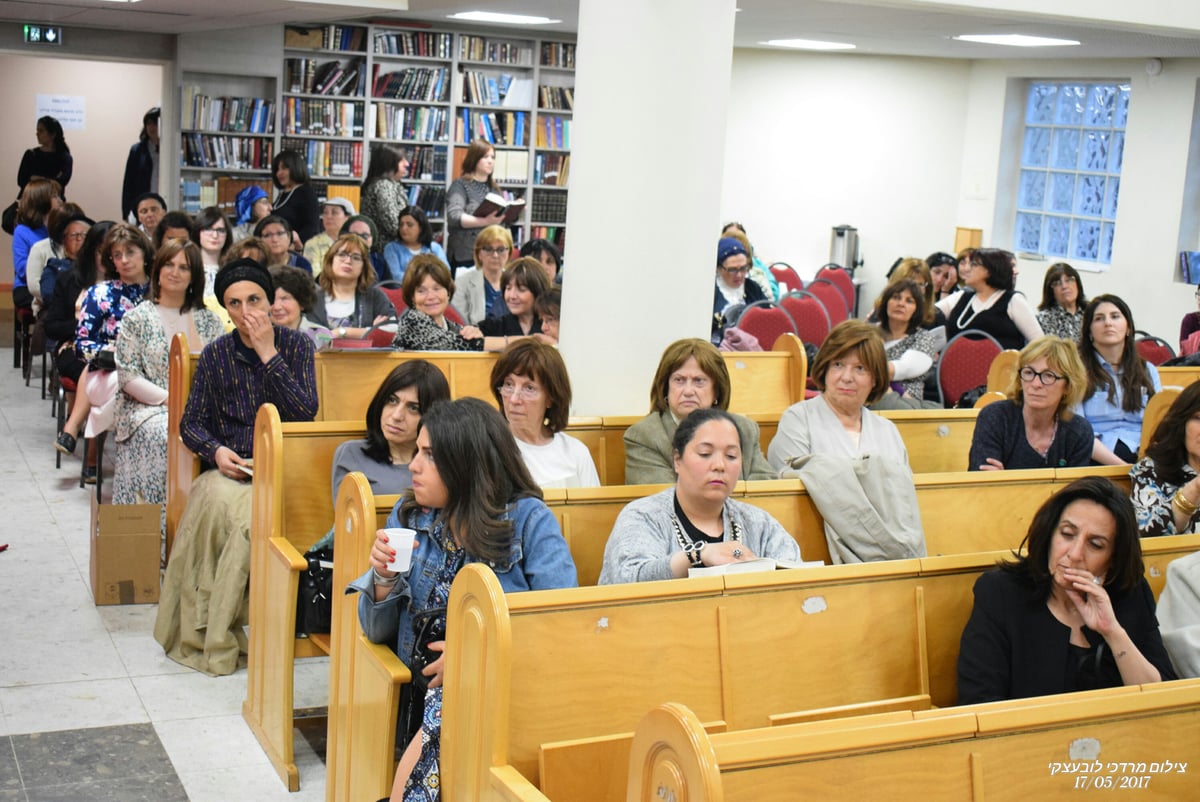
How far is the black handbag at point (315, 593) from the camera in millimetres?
3863

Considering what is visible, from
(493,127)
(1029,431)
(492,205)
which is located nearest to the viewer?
(1029,431)

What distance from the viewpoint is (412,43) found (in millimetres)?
11375

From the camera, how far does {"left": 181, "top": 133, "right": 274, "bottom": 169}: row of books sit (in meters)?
10.7

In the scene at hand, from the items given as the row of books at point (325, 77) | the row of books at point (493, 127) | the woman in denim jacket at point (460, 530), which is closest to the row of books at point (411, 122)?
the row of books at point (493, 127)

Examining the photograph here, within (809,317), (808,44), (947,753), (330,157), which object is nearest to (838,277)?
(808,44)

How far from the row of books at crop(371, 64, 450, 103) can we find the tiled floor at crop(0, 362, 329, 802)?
20.8 ft

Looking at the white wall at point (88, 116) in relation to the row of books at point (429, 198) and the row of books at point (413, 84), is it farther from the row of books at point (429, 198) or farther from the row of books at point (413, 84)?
the row of books at point (429, 198)

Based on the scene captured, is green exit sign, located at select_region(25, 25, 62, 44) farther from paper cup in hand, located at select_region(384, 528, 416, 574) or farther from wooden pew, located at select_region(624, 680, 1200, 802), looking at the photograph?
wooden pew, located at select_region(624, 680, 1200, 802)

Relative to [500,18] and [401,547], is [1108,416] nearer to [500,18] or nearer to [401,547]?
[401,547]

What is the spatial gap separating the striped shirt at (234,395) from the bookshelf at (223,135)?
21.1ft

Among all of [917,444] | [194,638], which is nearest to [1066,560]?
[917,444]

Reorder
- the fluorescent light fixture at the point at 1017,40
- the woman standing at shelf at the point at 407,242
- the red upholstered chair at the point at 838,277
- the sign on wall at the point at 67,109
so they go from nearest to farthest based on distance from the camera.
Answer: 1. the woman standing at shelf at the point at 407,242
2. the fluorescent light fixture at the point at 1017,40
3. the red upholstered chair at the point at 838,277
4. the sign on wall at the point at 67,109

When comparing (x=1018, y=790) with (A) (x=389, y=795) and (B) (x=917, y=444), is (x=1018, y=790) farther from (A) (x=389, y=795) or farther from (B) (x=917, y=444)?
(B) (x=917, y=444)

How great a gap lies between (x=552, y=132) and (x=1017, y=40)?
412cm
